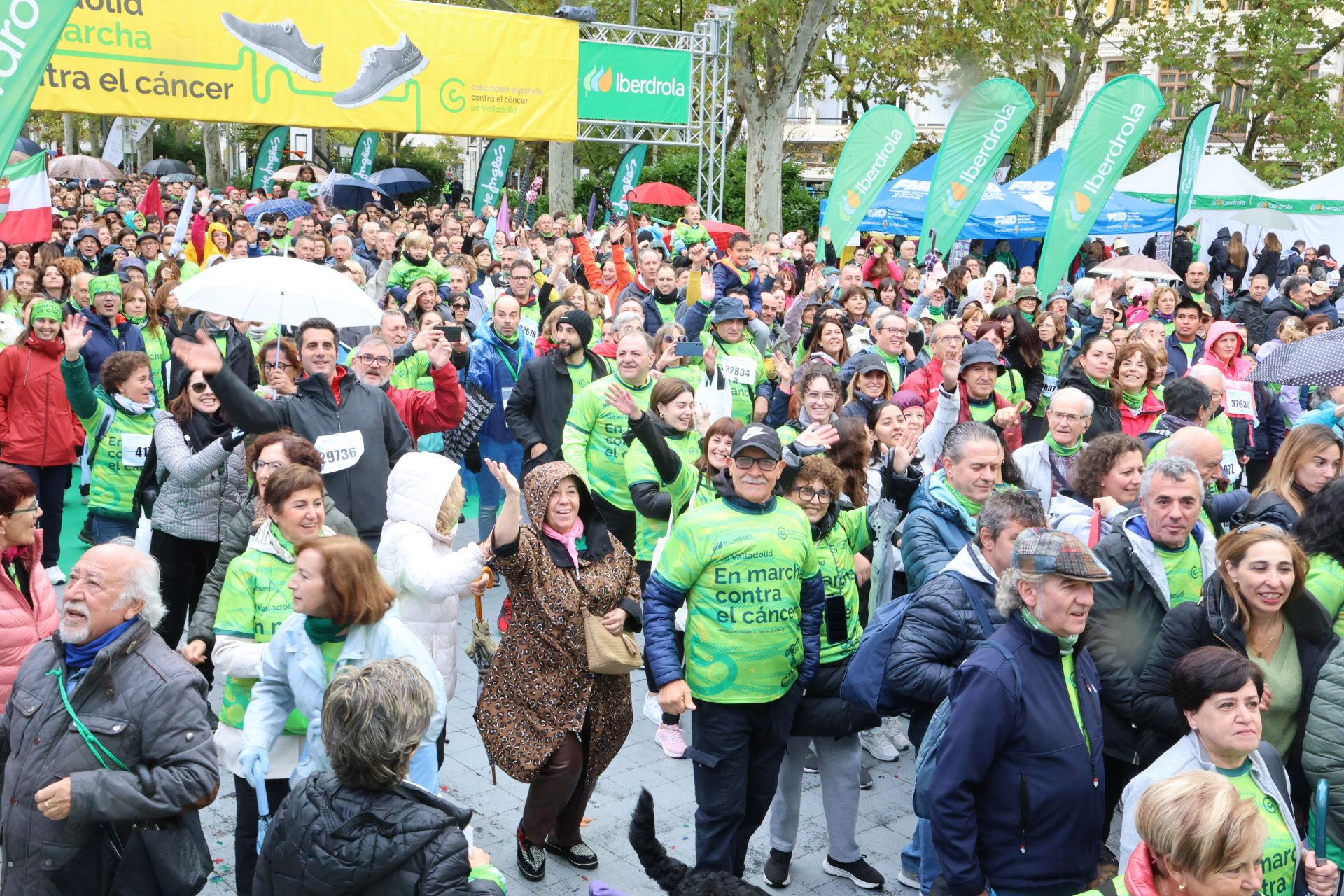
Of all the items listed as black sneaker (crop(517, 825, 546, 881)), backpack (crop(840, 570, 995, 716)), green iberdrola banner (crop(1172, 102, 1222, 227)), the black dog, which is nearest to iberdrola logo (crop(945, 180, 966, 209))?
green iberdrola banner (crop(1172, 102, 1222, 227))

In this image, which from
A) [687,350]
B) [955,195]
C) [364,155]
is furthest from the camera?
[364,155]

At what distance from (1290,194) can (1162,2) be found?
50.4ft

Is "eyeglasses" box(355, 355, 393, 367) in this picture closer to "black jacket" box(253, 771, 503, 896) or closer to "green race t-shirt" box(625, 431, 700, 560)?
"green race t-shirt" box(625, 431, 700, 560)

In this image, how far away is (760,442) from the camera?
4.17m

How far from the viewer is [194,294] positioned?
6129 mm

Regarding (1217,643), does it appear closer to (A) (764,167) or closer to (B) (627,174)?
(B) (627,174)

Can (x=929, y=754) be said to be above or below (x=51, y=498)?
above

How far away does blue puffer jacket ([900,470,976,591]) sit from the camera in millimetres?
4742

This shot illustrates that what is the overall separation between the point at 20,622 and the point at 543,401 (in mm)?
3841

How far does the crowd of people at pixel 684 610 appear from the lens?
3252mm

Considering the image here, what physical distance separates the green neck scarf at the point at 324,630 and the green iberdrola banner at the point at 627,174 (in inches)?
639

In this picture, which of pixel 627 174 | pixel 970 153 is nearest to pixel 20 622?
pixel 970 153

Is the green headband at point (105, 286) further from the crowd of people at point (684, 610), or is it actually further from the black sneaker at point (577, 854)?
the black sneaker at point (577, 854)

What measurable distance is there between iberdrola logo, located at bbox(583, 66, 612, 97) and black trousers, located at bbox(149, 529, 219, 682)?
47.8 ft
